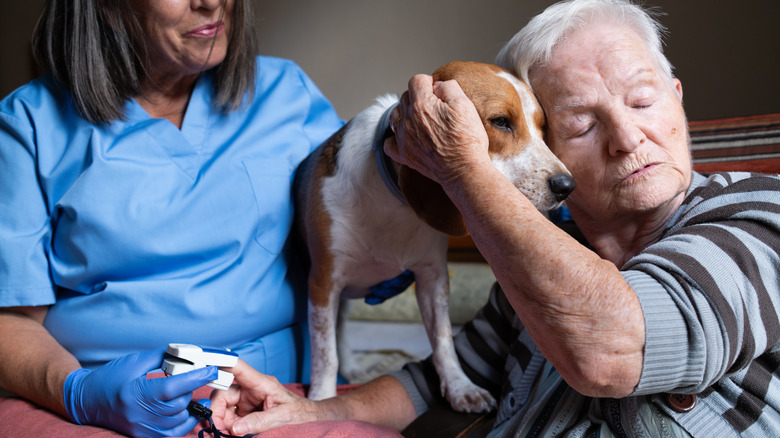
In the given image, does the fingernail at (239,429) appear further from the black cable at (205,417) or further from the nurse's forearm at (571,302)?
the nurse's forearm at (571,302)

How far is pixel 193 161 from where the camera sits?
129cm

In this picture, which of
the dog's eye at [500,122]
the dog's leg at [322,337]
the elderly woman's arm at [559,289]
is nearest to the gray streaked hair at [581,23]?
the dog's eye at [500,122]

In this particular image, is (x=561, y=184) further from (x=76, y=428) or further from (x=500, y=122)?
(x=76, y=428)

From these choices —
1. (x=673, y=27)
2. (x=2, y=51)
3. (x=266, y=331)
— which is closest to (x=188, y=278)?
(x=266, y=331)

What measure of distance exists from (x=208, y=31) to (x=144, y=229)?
47 cm

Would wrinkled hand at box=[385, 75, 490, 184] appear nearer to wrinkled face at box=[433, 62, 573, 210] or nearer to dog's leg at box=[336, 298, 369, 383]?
wrinkled face at box=[433, 62, 573, 210]

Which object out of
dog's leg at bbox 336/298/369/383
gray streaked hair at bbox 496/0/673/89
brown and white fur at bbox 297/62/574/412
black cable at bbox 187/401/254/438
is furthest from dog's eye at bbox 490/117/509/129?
dog's leg at bbox 336/298/369/383

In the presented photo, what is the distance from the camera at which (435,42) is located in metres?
3.42

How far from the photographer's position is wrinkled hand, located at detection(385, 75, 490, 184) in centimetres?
80

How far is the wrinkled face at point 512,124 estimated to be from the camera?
103 centimetres

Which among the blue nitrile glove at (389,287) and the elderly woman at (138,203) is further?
the blue nitrile glove at (389,287)

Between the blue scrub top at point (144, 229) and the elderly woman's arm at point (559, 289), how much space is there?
0.68 metres

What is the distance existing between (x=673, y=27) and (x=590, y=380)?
81.1 inches

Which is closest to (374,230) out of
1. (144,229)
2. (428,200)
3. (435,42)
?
(428,200)
